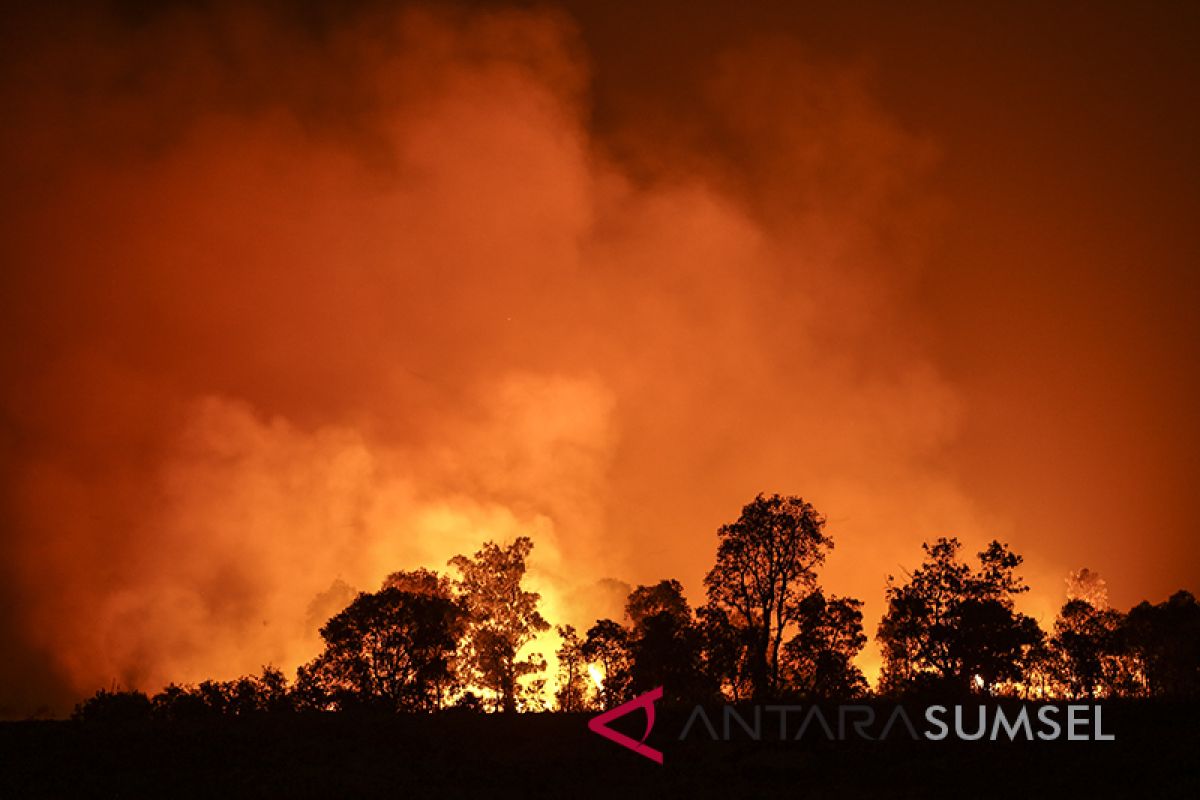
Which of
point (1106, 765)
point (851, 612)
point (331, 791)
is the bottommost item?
point (331, 791)

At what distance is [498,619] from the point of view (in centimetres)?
7925

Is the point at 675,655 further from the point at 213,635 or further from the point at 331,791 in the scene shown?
the point at 213,635

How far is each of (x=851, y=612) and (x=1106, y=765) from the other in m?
30.5

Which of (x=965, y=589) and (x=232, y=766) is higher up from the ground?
(x=965, y=589)

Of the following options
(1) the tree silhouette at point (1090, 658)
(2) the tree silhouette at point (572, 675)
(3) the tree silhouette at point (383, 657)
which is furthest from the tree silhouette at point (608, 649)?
(1) the tree silhouette at point (1090, 658)

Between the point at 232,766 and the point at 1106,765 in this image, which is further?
the point at 232,766

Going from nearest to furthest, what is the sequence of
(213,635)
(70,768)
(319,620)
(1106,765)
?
(1106,765) → (70,768) → (319,620) → (213,635)

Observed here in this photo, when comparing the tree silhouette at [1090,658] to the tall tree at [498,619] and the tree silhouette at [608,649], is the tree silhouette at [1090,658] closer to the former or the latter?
the tree silhouette at [608,649]

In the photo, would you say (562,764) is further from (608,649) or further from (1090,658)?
(1090,658)

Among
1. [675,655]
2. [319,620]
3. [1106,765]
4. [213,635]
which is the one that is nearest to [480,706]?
[675,655]

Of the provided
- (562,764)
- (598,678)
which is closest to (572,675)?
(598,678)

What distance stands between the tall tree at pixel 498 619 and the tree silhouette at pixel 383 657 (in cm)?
863

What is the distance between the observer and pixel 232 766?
35844 mm

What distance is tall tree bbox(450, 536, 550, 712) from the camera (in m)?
76.5
